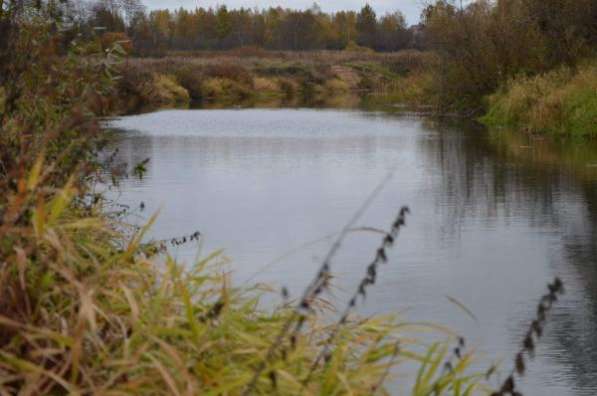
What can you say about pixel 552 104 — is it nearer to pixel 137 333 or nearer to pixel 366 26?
pixel 137 333

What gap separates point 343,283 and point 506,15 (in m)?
25.6

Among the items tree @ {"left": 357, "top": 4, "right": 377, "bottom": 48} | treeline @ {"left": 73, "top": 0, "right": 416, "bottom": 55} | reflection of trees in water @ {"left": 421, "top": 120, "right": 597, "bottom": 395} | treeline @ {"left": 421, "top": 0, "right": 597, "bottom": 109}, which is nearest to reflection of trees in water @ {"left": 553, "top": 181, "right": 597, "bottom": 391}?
reflection of trees in water @ {"left": 421, "top": 120, "right": 597, "bottom": 395}

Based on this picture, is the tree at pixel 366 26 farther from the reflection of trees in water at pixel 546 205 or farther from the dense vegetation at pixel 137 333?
the dense vegetation at pixel 137 333

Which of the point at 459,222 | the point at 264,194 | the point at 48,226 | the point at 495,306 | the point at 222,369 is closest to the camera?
the point at 222,369

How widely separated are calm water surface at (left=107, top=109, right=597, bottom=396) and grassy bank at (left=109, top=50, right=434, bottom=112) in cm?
1571

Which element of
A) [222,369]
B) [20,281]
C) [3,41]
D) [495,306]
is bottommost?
[495,306]

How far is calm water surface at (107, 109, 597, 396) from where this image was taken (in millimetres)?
8070

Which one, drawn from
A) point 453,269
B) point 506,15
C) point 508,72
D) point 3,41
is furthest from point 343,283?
point 506,15

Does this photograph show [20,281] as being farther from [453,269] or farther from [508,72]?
[508,72]

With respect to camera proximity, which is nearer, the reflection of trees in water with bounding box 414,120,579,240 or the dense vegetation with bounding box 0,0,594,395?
the dense vegetation with bounding box 0,0,594,395

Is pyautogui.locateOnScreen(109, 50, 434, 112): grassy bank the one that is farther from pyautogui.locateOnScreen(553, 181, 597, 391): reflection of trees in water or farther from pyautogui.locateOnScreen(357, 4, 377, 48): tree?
pyautogui.locateOnScreen(357, 4, 377, 48): tree

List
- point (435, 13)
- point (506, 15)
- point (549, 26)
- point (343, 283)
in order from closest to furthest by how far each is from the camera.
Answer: point (343, 283) → point (549, 26) → point (506, 15) → point (435, 13)

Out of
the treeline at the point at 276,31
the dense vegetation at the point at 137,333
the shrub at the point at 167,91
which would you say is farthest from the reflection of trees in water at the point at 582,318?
the treeline at the point at 276,31

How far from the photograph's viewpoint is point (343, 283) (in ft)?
30.0
